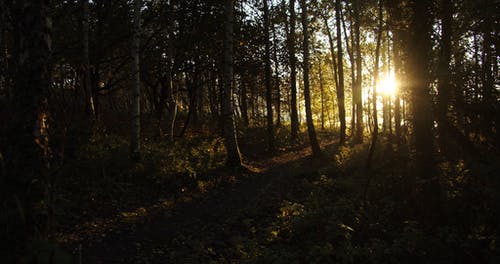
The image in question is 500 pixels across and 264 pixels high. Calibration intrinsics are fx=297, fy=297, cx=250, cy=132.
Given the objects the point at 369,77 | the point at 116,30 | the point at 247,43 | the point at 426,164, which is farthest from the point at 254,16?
the point at 369,77

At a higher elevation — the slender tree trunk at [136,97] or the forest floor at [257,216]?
the slender tree trunk at [136,97]

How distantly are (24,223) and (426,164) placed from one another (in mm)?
7481

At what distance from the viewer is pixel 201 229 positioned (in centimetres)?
697

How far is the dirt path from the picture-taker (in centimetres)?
554

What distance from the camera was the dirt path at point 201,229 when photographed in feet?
18.2

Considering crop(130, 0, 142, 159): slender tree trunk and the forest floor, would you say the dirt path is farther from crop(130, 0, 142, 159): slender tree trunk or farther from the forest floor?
crop(130, 0, 142, 159): slender tree trunk

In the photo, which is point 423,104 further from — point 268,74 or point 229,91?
point 268,74

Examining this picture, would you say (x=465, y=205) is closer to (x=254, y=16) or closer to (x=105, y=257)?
(x=105, y=257)

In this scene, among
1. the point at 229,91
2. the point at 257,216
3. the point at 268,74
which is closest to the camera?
the point at 257,216

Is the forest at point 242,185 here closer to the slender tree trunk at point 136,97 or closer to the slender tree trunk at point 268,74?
the slender tree trunk at point 136,97

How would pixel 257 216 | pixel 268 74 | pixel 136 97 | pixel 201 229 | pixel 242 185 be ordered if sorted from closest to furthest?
pixel 201 229, pixel 257 216, pixel 242 185, pixel 136 97, pixel 268 74

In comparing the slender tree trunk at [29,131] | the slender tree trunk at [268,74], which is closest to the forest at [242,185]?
the slender tree trunk at [29,131]

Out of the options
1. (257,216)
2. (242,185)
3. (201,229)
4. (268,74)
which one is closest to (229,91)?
(242,185)

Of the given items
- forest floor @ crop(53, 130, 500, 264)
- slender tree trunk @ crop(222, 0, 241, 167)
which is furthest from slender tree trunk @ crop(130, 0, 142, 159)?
slender tree trunk @ crop(222, 0, 241, 167)
